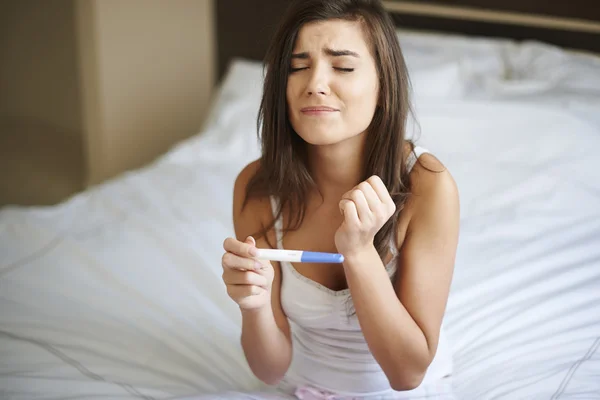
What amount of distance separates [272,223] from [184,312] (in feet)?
1.33

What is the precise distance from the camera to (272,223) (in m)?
1.07

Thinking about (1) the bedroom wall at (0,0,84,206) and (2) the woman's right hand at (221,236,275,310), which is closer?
(2) the woman's right hand at (221,236,275,310)

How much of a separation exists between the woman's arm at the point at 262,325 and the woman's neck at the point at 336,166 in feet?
0.33

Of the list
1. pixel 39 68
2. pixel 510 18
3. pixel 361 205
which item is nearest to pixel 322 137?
pixel 361 205

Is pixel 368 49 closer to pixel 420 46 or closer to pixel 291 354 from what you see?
pixel 291 354

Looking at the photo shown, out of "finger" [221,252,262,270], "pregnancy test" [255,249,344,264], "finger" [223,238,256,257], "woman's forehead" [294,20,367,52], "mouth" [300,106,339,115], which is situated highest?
"woman's forehead" [294,20,367,52]

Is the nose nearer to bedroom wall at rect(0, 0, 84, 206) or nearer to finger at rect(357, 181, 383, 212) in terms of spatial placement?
finger at rect(357, 181, 383, 212)

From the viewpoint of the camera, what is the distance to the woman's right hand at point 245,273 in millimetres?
869

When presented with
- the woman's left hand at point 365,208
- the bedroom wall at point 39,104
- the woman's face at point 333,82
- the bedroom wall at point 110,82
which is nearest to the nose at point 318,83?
the woman's face at point 333,82

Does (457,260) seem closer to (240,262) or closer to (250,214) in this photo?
(250,214)

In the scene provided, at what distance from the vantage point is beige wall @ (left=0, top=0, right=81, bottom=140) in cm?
322

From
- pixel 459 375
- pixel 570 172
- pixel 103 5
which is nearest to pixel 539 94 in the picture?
pixel 570 172

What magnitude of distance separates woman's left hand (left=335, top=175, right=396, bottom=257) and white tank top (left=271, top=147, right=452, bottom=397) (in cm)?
15

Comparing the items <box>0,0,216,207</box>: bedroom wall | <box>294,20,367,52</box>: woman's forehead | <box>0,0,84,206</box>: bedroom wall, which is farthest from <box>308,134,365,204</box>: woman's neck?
<box>0,0,84,206</box>: bedroom wall
